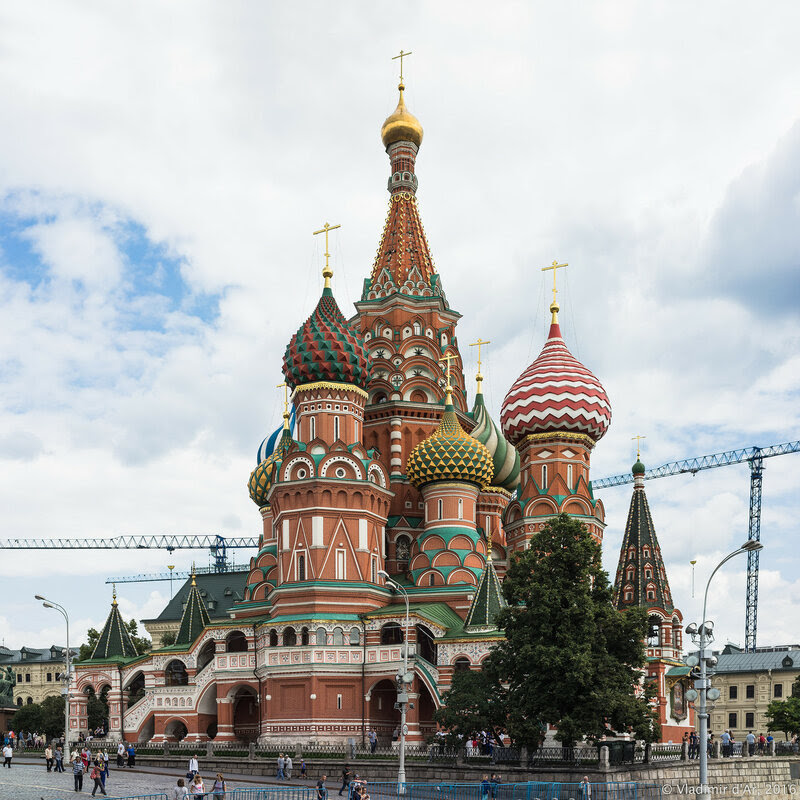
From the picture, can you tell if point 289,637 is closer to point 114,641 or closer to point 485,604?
point 485,604

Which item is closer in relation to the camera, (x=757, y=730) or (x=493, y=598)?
(x=493, y=598)

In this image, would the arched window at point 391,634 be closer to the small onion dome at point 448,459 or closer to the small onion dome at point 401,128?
the small onion dome at point 448,459

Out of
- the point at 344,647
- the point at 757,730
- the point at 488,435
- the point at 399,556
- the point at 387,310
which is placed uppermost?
the point at 387,310

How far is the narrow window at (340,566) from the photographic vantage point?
51.8 metres

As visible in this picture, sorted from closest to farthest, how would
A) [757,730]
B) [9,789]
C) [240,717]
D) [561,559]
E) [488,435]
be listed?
[9,789] < [561,559] < [240,717] < [488,435] < [757,730]

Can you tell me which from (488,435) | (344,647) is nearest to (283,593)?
(344,647)

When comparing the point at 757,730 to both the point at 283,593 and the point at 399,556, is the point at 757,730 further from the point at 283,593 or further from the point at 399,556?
the point at 283,593

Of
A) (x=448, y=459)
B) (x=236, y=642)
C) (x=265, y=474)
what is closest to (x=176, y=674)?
(x=236, y=642)

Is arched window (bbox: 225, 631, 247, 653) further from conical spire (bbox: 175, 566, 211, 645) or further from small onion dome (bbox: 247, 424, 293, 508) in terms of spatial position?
small onion dome (bbox: 247, 424, 293, 508)

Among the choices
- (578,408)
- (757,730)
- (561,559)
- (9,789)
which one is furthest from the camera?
(757,730)

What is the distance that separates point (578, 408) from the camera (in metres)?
59.0

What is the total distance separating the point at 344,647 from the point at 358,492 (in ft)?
23.1

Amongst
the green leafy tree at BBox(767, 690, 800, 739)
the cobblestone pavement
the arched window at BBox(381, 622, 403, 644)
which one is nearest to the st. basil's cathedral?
the arched window at BBox(381, 622, 403, 644)

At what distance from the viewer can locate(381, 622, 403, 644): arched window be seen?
51.3 meters
